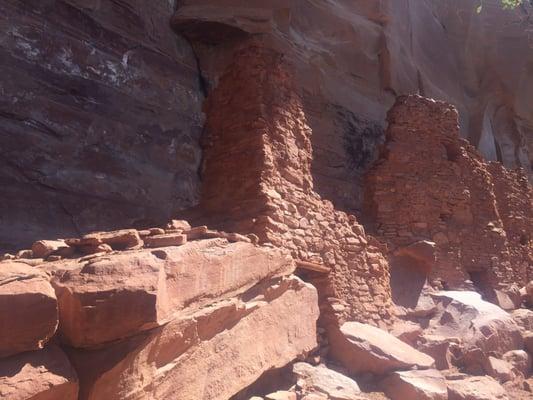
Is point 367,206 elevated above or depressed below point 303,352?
above

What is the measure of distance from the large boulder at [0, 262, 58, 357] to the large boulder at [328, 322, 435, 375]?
9.82ft

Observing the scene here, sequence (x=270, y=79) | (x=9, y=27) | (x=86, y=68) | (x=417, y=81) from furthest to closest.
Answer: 1. (x=417, y=81)
2. (x=86, y=68)
3. (x=9, y=27)
4. (x=270, y=79)

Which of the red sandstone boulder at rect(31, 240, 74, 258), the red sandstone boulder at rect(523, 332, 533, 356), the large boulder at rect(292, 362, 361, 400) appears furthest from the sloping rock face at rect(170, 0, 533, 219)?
the red sandstone boulder at rect(31, 240, 74, 258)

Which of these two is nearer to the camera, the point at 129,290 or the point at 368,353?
the point at 129,290

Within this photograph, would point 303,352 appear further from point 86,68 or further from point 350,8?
point 350,8

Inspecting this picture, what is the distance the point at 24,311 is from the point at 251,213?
2711 mm

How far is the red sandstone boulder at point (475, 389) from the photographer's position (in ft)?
16.0

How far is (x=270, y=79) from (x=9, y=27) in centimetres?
529

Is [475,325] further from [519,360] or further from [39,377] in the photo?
[39,377]

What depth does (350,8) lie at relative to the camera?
14258mm

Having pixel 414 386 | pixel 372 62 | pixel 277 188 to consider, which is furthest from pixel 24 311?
pixel 372 62

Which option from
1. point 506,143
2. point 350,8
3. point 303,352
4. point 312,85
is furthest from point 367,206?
point 506,143

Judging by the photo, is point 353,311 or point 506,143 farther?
point 506,143

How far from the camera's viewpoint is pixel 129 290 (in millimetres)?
3084
